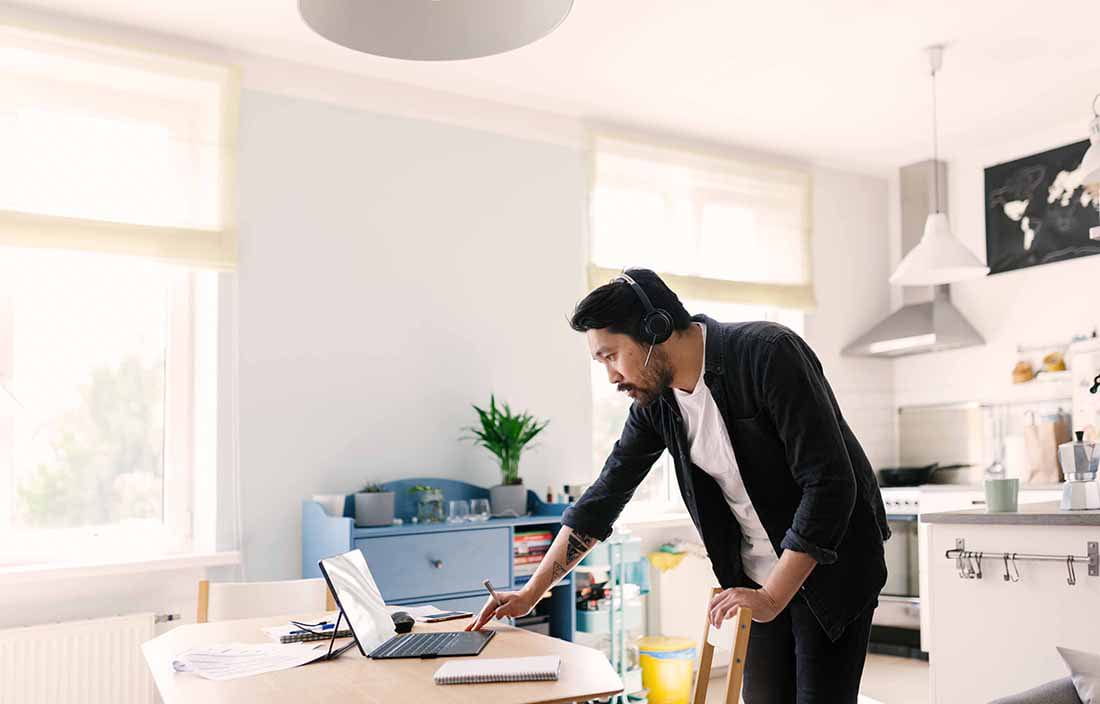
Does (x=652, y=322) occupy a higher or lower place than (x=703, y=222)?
lower

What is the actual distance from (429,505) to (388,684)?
2222 millimetres

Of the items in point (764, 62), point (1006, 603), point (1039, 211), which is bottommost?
point (1006, 603)

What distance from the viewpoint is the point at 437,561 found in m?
3.87

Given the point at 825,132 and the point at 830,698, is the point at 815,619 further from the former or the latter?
the point at 825,132

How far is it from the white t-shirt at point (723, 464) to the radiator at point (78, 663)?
2.37 meters

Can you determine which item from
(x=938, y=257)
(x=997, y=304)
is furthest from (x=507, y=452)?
(x=997, y=304)

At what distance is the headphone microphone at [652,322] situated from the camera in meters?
2.00

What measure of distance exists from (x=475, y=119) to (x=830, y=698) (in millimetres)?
3262

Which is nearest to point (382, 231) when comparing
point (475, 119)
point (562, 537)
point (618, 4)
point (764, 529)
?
point (475, 119)

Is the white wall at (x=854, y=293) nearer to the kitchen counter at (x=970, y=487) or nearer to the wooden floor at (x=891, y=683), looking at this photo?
the kitchen counter at (x=970, y=487)

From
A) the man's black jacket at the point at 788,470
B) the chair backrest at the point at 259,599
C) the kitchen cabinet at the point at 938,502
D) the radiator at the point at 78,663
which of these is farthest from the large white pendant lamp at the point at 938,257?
the radiator at the point at 78,663

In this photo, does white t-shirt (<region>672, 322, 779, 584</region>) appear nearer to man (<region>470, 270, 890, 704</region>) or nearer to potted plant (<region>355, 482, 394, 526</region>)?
man (<region>470, 270, 890, 704</region>)

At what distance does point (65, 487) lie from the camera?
12.3 feet

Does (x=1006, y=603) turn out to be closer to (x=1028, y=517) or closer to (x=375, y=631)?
(x=1028, y=517)
